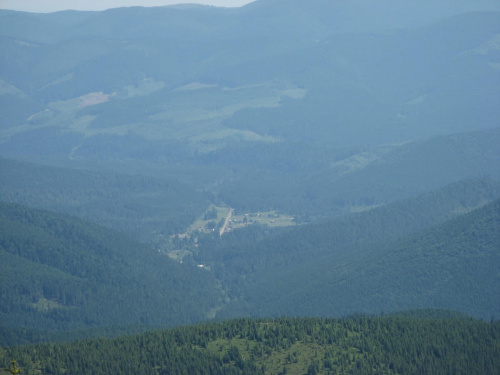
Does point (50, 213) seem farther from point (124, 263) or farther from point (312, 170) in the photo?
point (312, 170)

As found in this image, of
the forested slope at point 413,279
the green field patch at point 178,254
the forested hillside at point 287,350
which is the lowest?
the green field patch at point 178,254

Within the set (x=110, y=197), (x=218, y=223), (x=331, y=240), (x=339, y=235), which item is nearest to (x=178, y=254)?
(x=218, y=223)

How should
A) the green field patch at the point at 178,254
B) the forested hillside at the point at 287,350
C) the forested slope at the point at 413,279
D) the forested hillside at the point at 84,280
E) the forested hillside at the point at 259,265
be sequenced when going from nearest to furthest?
the forested hillside at the point at 287,350, the forested hillside at the point at 259,265, the forested slope at the point at 413,279, the forested hillside at the point at 84,280, the green field patch at the point at 178,254

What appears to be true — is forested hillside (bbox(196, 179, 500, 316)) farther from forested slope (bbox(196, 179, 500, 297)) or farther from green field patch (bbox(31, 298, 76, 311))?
green field patch (bbox(31, 298, 76, 311))

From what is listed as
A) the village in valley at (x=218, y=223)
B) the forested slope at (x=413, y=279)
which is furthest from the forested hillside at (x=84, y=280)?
the village in valley at (x=218, y=223)

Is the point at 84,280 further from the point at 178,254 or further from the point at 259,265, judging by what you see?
the point at 178,254

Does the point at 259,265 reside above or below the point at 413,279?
below

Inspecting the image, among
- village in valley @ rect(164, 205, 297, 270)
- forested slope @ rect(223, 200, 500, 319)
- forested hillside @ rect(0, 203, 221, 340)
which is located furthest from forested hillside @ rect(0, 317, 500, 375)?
village in valley @ rect(164, 205, 297, 270)

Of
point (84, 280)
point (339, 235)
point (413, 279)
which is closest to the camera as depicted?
point (413, 279)

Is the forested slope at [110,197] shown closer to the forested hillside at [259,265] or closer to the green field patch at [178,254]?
the forested hillside at [259,265]
